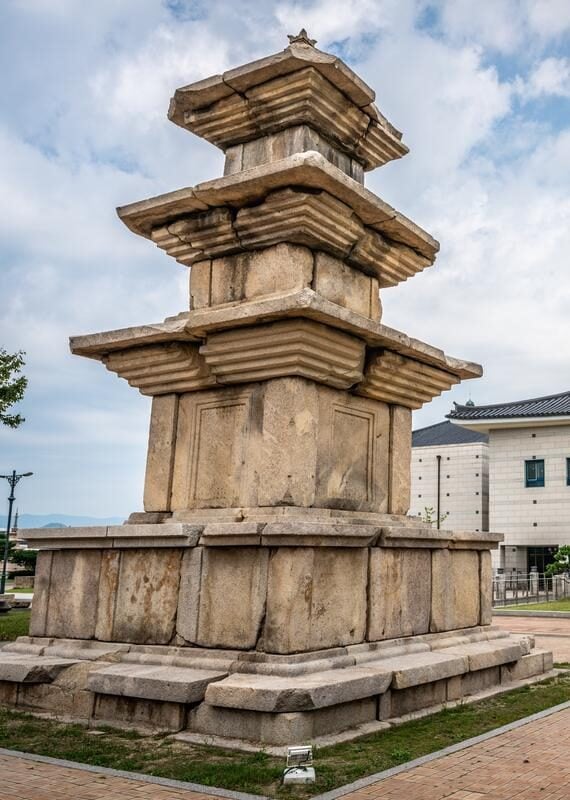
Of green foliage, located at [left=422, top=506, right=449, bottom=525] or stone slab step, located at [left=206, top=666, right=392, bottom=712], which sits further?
green foliage, located at [left=422, top=506, right=449, bottom=525]

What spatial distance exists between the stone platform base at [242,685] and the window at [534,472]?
34.4 metres

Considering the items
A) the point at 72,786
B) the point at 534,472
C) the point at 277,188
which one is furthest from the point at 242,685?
the point at 534,472

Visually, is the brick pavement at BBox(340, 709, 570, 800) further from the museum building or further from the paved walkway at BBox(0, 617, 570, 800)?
the museum building

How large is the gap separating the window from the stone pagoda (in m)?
33.0

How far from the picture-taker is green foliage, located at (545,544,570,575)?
35000 millimetres

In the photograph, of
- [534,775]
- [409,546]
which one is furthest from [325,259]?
[534,775]

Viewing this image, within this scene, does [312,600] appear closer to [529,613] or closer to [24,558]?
[529,613]

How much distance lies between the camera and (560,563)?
117 feet

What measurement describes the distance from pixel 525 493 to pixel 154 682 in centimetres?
3763

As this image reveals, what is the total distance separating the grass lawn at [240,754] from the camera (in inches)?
199

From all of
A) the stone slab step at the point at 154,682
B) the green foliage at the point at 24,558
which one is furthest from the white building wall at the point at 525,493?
the stone slab step at the point at 154,682

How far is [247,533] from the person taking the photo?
652 cm

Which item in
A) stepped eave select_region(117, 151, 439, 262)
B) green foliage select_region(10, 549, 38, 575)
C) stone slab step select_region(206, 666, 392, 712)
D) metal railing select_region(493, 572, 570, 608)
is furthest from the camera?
green foliage select_region(10, 549, 38, 575)

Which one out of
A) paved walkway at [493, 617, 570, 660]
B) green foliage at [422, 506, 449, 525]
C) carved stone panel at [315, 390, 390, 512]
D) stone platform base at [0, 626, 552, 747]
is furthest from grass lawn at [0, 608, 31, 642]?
green foliage at [422, 506, 449, 525]
